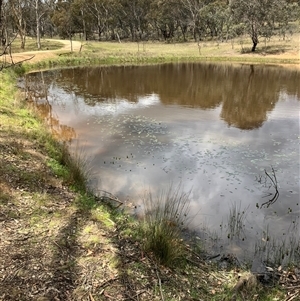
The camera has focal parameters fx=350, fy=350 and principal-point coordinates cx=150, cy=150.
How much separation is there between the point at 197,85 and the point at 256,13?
18.2m

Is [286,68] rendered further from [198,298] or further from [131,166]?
[198,298]

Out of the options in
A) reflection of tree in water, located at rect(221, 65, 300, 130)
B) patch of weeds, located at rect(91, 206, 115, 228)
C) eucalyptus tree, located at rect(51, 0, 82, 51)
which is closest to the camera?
patch of weeds, located at rect(91, 206, 115, 228)

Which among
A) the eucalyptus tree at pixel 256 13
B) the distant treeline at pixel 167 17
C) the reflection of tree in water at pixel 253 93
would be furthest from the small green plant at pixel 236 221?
the distant treeline at pixel 167 17

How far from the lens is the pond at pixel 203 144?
5984 mm

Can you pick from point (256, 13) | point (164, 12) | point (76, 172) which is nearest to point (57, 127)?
point (76, 172)

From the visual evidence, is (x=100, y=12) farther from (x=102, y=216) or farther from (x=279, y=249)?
(x=279, y=249)

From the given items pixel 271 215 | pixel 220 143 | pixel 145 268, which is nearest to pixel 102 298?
pixel 145 268

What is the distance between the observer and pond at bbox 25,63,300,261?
598cm

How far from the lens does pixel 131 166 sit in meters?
8.38

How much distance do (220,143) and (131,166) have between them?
321 centimetres

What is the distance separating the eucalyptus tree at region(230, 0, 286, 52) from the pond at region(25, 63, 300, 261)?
1576cm

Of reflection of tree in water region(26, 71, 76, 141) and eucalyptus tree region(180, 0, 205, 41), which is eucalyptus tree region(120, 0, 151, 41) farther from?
reflection of tree in water region(26, 71, 76, 141)

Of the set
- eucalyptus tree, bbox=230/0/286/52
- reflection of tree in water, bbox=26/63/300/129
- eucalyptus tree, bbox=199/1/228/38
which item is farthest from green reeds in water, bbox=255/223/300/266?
eucalyptus tree, bbox=199/1/228/38

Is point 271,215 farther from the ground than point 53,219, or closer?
closer
